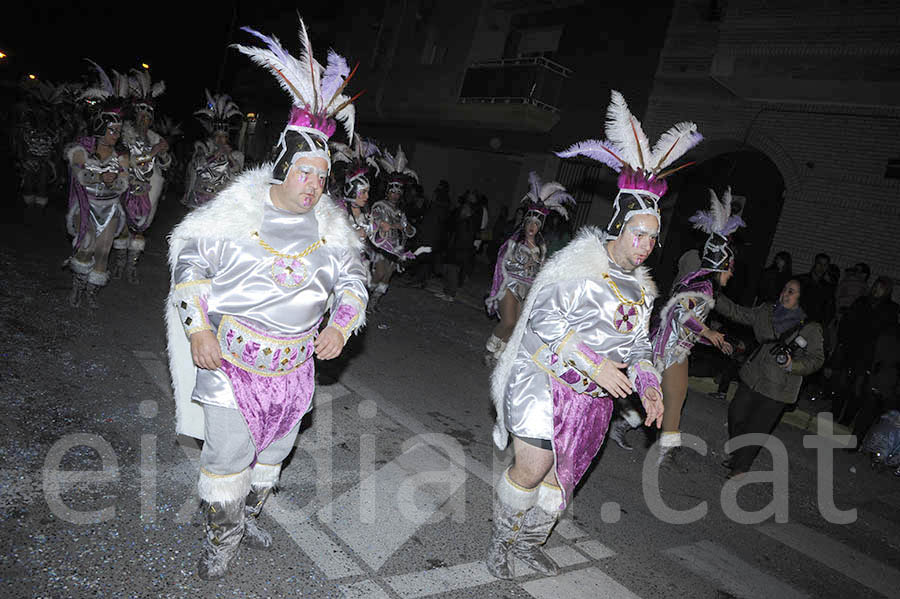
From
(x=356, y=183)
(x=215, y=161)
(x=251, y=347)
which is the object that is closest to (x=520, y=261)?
(x=356, y=183)

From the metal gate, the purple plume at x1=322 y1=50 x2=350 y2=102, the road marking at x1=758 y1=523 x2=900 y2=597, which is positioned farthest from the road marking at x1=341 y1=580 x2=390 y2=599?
the metal gate

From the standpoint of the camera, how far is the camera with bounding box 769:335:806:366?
568cm

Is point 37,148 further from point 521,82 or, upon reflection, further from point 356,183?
point 521,82

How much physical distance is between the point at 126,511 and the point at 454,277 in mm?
9796

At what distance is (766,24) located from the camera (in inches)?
477

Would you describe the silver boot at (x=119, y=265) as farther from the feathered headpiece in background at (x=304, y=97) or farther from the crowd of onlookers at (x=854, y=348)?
the crowd of onlookers at (x=854, y=348)

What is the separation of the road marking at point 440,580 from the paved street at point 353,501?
0.01m

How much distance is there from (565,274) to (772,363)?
141 inches

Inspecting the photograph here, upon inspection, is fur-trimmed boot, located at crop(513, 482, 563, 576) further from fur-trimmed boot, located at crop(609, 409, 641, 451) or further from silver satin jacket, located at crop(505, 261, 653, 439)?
fur-trimmed boot, located at crop(609, 409, 641, 451)

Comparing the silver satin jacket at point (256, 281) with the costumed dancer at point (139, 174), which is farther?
the costumed dancer at point (139, 174)

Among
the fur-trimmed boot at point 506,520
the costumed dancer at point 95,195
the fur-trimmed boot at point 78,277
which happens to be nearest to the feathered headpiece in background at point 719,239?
the fur-trimmed boot at point 506,520

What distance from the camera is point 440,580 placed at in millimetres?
3404

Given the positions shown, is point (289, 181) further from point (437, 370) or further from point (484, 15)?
point (484, 15)

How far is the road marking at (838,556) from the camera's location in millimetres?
4719
